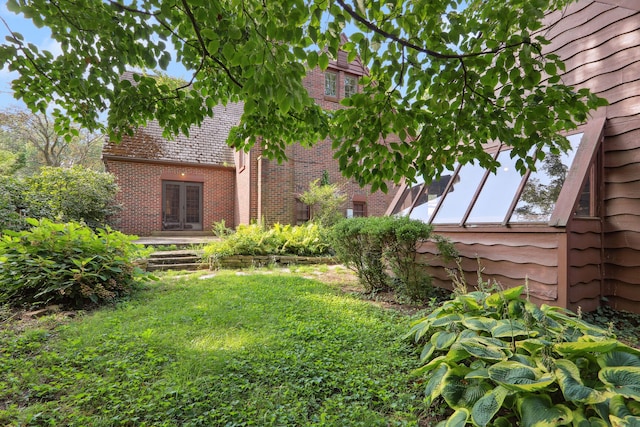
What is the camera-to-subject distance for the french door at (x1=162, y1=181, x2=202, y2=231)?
11.7m

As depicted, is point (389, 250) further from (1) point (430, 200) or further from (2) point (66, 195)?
(2) point (66, 195)

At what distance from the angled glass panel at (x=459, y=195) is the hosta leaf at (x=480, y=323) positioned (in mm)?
2572

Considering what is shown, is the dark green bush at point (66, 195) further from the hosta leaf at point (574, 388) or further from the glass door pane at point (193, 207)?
the hosta leaf at point (574, 388)

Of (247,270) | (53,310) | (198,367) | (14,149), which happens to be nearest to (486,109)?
(198,367)

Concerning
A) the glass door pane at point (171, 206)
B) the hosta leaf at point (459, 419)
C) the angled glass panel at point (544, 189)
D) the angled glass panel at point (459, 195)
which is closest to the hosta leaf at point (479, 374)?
the hosta leaf at point (459, 419)

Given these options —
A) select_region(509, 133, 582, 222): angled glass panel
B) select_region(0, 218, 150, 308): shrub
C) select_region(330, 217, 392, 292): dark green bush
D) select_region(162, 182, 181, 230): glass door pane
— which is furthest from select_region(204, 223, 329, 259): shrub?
select_region(162, 182, 181, 230): glass door pane

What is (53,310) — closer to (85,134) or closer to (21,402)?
(21,402)

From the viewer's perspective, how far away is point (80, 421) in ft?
5.31

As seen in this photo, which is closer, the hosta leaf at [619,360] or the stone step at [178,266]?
the hosta leaf at [619,360]

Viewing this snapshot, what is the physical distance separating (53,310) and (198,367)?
2648 millimetres

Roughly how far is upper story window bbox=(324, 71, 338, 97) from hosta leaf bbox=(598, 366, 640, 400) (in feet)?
36.8

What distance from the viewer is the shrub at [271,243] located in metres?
7.30

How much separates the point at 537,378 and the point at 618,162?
11.8ft

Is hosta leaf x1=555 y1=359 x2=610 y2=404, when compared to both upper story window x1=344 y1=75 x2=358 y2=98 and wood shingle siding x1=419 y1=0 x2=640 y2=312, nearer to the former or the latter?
wood shingle siding x1=419 y1=0 x2=640 y2=312
